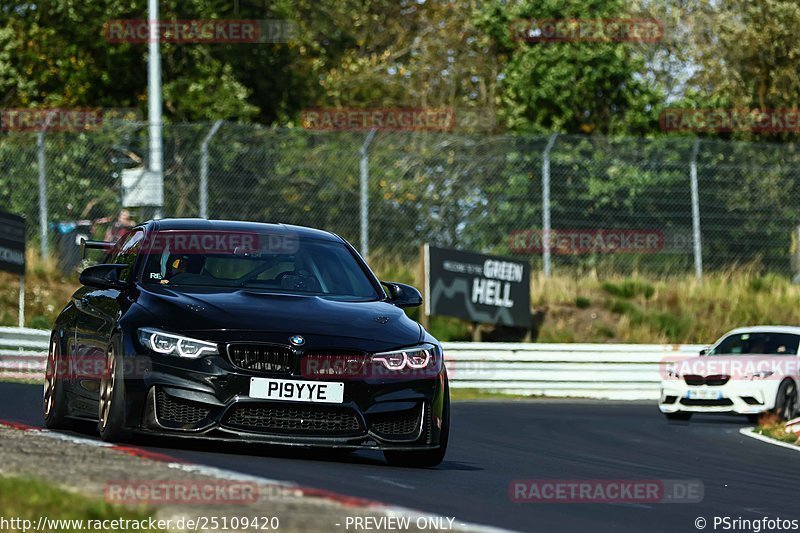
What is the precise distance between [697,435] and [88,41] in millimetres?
20092

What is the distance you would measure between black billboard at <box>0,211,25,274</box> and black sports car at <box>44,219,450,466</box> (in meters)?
13.8

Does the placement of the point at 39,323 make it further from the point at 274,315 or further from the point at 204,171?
the point at 274,315

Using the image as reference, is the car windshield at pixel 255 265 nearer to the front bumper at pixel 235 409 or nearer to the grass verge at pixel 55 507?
the front bumper at pixel 235 409

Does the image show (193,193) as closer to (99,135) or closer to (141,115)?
(99,135)

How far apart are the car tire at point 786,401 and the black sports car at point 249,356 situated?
11112 mm

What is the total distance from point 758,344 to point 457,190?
6463mm

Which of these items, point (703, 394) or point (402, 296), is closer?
point (402, 296)

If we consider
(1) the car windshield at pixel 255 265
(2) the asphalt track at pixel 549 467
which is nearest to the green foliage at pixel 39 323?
(2) the asphalt track at pixel 549 467

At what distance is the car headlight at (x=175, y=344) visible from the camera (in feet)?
30.4

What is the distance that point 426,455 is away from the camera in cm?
1016

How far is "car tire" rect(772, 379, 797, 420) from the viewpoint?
20.7 meters

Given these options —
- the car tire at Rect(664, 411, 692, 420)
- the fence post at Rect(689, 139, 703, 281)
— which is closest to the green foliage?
the car tire at Rect(664, 411, 692, 420)

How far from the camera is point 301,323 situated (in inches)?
375

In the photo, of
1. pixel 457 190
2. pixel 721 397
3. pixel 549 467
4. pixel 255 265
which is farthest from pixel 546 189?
pixel 255 265
